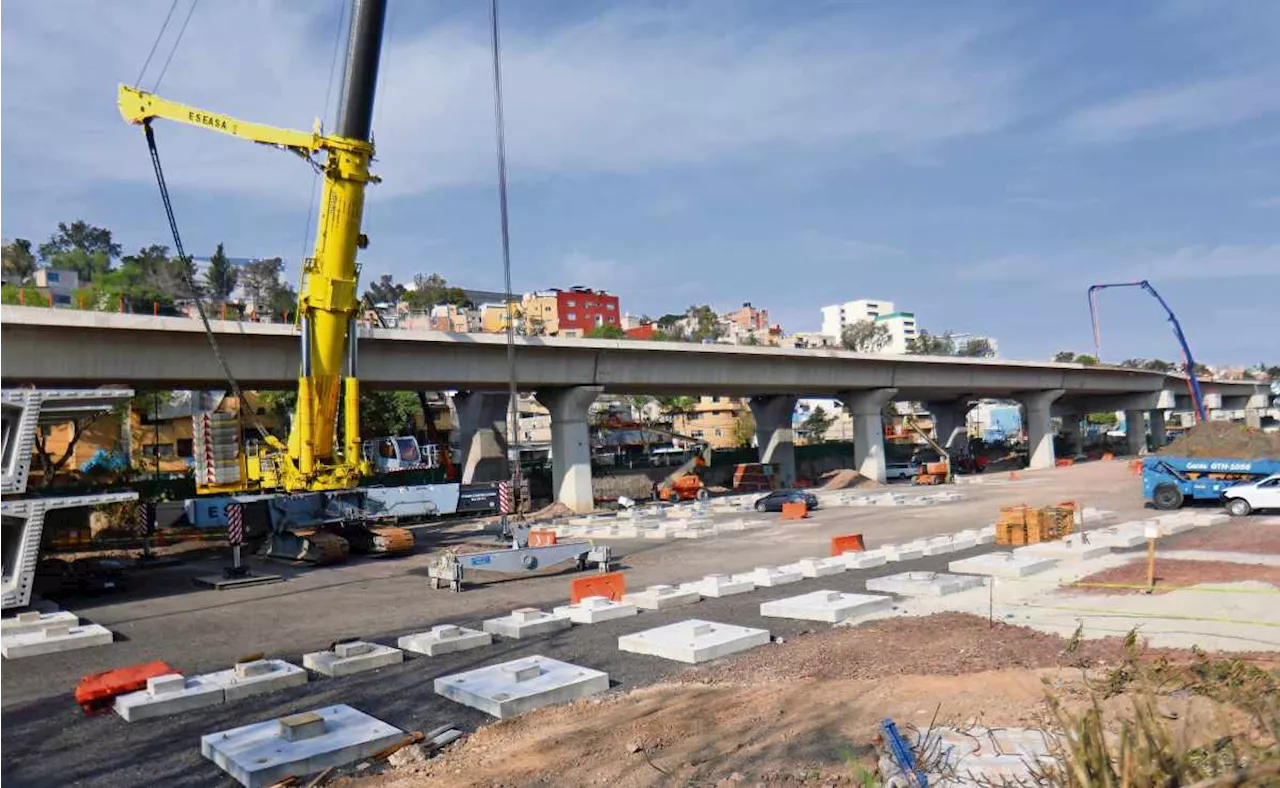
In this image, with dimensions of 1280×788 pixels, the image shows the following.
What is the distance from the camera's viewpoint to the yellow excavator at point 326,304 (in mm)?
24688

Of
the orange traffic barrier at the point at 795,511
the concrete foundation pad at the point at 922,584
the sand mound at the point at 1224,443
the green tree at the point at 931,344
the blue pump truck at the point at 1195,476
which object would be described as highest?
the green tree at the point at 931,344

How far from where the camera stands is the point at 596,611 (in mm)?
15648

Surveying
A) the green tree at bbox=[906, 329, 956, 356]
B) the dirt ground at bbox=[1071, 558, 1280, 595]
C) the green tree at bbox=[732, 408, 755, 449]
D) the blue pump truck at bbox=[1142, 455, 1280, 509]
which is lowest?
the dirt ground at bbox=[1071, 558, 1280, 595]

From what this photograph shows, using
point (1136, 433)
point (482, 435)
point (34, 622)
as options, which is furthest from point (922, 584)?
point (1136, 433)

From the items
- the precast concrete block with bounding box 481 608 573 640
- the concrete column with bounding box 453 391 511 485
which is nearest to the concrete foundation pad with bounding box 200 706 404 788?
the precast concrete block with bounding box 481 608 573 640

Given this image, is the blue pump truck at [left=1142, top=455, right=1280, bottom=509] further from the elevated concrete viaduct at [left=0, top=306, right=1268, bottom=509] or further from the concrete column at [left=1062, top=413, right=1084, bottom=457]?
the concrete column at [left=1062, top=413, right=1084, bottom=457]

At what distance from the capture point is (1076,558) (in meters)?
20.3

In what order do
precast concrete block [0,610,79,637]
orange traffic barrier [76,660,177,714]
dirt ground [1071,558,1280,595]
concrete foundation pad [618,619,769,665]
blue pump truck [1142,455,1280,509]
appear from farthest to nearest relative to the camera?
blue pump truck [1142,455,1280,509] < precast concrete block [0,610,79,637] < dirt ground [1071,558,1280,595] < concrete foundation pad [618,619,769,665] < orange traffic barrier [76,660,177,714]

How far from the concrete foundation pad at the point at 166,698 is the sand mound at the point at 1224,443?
125ft

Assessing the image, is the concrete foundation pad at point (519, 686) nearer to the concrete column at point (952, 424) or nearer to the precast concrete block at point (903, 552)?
the precast concrete block at point (903, 552)

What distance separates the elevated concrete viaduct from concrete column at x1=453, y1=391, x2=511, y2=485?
0.08 metres

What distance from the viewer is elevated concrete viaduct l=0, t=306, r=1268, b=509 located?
29.7 m

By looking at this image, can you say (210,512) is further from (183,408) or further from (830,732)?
(183,408)

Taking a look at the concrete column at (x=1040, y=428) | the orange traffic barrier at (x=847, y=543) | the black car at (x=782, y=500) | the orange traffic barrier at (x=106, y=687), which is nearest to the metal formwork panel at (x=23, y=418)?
the orange traffic barrier at (x=106, y=687)
